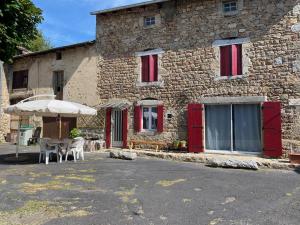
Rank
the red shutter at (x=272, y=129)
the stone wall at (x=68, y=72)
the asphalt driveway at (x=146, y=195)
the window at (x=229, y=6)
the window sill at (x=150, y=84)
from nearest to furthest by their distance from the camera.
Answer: the asphalt driveway at (x=146, y=195)
the red shutter at (x=272, y=129)
the window at (x=229, y=6)
the window sill at (x=150, y=84)
the stone wall at (x=68, y=72)

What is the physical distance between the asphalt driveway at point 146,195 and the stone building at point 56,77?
6645 mm

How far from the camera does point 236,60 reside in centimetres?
1147

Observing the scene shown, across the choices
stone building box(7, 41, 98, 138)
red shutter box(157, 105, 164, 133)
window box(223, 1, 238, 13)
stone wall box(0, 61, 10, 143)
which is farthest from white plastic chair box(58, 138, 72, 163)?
stone wall box(0, 61, 10, 143)

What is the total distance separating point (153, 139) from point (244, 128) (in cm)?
379

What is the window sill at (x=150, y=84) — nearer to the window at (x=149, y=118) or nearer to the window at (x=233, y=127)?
the window at (x=149, y=118)

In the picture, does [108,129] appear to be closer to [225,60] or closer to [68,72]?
[68,72]

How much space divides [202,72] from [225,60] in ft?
3.29

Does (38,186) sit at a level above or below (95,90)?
below

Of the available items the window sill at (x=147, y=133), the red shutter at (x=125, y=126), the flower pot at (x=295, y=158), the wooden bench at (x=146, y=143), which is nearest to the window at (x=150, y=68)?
the red shutter at (x=125, y=126)

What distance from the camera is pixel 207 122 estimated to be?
12000mm

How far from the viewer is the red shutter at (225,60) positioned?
457 inches

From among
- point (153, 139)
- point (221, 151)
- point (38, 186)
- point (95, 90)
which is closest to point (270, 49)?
point (221, 151)

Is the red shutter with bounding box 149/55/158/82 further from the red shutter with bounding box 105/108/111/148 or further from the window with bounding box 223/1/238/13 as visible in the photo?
the window with bounding box 223/1/238/13

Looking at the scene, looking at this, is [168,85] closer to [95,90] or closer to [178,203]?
[95,90]
